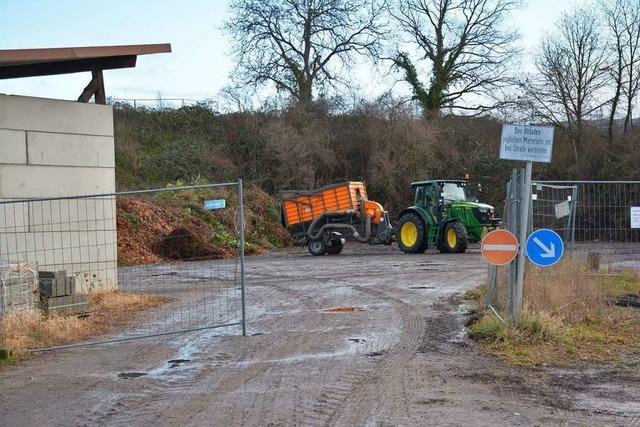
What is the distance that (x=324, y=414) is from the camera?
586 cm

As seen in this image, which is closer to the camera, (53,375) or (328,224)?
(53,375)

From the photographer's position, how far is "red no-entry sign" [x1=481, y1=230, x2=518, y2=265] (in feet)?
28.9

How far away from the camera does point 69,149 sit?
1331cm

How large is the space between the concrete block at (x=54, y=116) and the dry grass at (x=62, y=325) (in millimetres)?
3196

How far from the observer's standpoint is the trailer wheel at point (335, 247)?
83.6ft

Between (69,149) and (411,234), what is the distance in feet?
45.4

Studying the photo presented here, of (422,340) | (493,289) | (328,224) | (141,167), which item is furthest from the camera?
(141,167)

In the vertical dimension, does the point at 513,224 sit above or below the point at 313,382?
above

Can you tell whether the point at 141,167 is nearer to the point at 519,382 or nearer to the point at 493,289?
the point at 493,289

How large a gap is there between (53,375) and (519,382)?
15.2 feet

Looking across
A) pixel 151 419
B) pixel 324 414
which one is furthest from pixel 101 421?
pixel 324 414

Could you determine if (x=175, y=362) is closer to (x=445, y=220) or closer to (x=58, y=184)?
(x=58, y=184)

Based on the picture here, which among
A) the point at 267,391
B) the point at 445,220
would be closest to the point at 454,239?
the point at 445,220

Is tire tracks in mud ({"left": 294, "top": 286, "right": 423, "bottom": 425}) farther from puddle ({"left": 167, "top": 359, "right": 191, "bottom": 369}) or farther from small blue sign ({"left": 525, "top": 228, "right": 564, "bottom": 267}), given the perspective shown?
puddle ({"left": 167, "top": 359, "right": 191, "bottom": 369})
